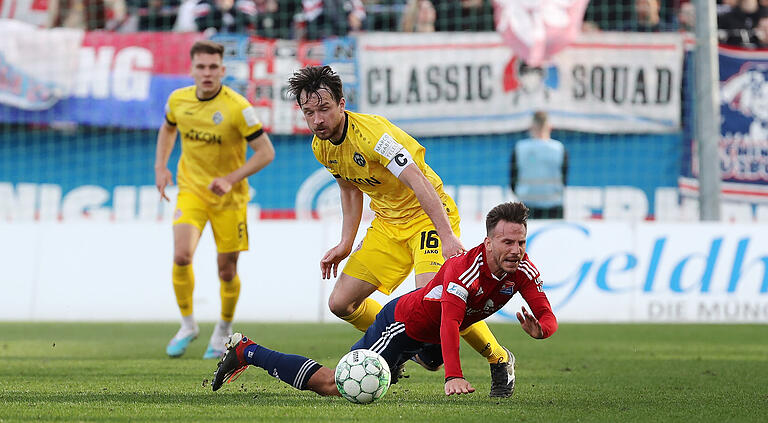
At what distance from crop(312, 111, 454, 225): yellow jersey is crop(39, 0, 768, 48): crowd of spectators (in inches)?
356

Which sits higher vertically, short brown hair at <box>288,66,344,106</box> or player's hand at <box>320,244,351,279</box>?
short brown hair at <box>288,66,344,106</box>

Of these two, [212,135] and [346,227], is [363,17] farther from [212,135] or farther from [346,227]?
[346,227]

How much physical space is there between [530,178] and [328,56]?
3229 mm

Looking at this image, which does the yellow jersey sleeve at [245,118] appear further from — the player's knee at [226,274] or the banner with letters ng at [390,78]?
the banner with letters ng at [390,78]

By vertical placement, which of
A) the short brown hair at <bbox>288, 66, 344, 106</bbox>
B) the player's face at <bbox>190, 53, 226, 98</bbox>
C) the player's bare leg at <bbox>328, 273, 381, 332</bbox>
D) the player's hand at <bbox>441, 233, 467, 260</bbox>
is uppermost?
the player's face at <bbox>190, 53, 226, 98</bbox>

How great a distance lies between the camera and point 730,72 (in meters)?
15.1

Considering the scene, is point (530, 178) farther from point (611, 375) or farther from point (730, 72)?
point (611, 375)

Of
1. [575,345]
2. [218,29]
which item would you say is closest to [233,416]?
[575,345]

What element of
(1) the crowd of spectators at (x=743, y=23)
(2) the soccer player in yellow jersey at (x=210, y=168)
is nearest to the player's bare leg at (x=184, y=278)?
(2) the soccer player in yellow jersey at (x=210, y=168)

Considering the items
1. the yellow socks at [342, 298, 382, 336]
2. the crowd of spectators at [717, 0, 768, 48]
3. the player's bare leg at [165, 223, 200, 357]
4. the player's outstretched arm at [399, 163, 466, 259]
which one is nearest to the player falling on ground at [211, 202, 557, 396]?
the player's outstretched arm at [399, 163, 466, 259]

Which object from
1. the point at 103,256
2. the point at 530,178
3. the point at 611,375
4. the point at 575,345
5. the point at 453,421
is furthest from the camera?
the point at 530,178

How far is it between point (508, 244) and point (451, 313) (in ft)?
1.39

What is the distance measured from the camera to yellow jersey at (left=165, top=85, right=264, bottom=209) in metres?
8.51

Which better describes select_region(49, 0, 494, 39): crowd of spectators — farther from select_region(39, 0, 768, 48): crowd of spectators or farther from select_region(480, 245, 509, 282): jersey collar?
select_region(480, 245, 509, 282): jersey collar
